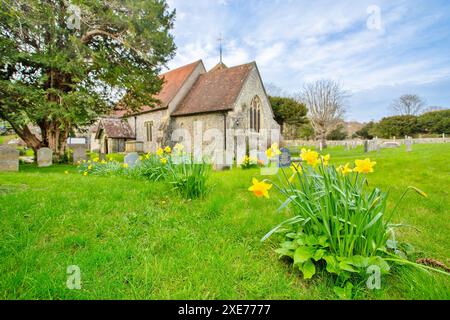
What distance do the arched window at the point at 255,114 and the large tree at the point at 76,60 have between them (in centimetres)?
806

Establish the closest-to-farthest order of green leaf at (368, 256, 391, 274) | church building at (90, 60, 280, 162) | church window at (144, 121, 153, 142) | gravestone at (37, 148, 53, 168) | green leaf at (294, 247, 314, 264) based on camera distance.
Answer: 1. green leaf at (368, 256, 391, 274)
2. green leaf at (294, 247, 314, 264)
3. gravestone at (37, 148, 53, 168)
4. church building at (90, 60, 280, 162)
5. church window at (144, 121, 153, 142)

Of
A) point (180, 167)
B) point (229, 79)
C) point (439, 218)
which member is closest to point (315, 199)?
point (439, 218)

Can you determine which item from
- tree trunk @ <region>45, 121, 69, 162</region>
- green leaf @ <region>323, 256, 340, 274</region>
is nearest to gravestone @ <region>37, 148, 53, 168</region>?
tree trunk @ <region>45, 121, 69, 162</region>

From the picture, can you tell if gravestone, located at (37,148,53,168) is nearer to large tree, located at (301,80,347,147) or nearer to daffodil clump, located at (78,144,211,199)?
daffodil clump, located at (78,144,211,199)

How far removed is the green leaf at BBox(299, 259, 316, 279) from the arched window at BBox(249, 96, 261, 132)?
61.0 feet

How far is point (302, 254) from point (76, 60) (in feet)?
46.6

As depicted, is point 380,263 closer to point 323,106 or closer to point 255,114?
point 255,114

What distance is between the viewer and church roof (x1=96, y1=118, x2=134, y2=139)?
25.8 meters

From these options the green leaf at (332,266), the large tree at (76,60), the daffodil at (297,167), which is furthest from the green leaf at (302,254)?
the large tree at (76,60)

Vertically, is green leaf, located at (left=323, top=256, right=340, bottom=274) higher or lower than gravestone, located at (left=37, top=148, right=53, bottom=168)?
lower

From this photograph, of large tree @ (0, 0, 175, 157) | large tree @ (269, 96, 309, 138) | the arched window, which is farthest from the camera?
large tree @ (269, 96, 309, 138)

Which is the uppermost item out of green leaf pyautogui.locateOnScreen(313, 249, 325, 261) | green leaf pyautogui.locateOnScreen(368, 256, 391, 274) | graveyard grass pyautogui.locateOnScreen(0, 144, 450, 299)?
green leaf pyautogui.locateOnScreen(313, 249, 325, 261)

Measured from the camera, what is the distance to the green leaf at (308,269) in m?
2.01
